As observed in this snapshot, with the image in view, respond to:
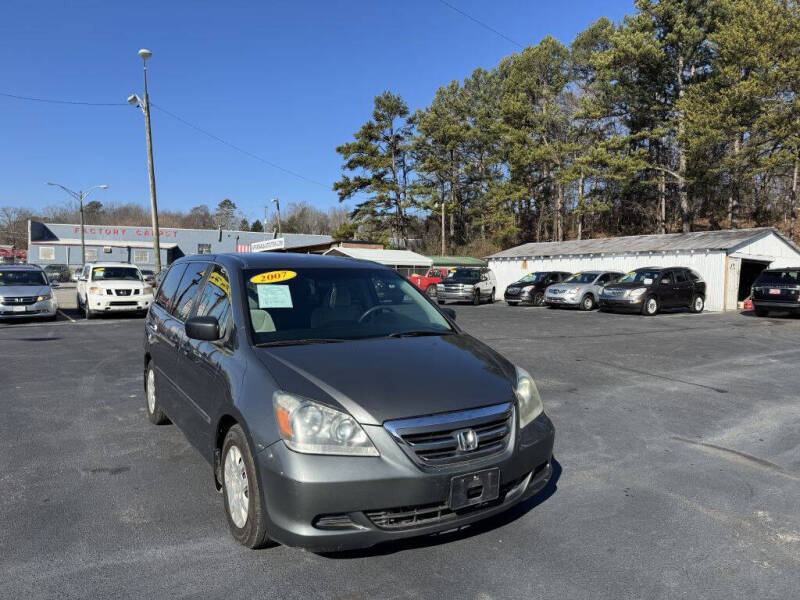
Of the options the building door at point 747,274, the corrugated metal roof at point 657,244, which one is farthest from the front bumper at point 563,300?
the building door at point 747,274

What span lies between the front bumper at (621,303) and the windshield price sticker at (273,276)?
1798cm

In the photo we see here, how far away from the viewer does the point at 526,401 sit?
3.22 metres

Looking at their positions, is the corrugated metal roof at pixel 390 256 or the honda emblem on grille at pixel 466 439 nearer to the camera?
the honda emblem on grille at pixel 466 439

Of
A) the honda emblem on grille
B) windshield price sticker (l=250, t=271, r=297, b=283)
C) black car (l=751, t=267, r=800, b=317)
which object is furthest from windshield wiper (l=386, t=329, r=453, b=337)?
black car (l=751, t=267, r=800, b=317)

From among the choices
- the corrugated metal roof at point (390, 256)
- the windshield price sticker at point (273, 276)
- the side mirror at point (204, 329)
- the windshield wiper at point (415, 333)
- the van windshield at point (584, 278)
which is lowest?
the van windshield at point (584, 278)

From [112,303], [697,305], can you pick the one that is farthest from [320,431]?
[697,305]

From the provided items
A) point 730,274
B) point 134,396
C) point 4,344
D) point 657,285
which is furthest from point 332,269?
point 730,274

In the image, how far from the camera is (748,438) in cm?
Answer: 512

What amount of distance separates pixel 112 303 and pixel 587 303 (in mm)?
17657

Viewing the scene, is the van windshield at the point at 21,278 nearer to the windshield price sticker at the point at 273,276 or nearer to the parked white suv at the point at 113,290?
the parked white suv at the point at 113,290

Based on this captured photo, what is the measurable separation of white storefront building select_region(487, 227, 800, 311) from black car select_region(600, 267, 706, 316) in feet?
7.02

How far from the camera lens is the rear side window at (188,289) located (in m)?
4.48

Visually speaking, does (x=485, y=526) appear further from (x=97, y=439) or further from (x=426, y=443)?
(x=97, y=439)

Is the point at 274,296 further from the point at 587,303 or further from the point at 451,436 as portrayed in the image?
the point at 587,303
